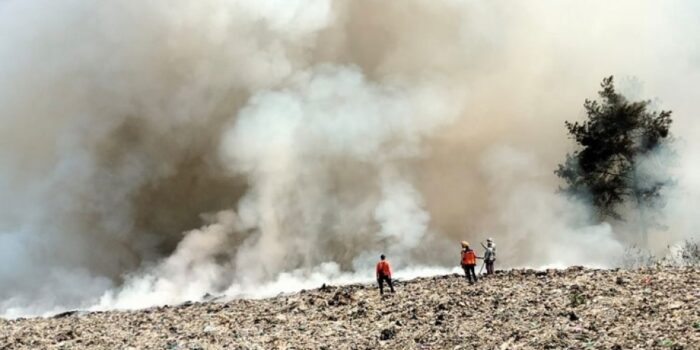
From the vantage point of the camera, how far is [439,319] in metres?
18.9

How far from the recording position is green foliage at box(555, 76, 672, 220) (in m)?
37.9

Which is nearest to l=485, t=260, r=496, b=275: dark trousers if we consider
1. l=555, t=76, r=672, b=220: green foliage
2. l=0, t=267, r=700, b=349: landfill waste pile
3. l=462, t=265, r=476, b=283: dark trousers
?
l=0, t=267, r=700, b=349: landfill waste pile

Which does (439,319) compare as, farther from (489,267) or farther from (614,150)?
(614,150)

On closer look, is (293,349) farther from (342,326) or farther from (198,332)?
(198,332)

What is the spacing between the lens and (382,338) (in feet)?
58.5

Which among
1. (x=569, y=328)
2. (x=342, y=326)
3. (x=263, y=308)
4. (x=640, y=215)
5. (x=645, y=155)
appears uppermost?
(x=645, y=155)

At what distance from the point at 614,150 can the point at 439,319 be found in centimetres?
2340

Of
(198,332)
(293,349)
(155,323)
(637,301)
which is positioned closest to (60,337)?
(155,323)

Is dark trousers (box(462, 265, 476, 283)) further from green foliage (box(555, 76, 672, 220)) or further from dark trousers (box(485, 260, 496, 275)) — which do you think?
green foliage (box(555, 76, 672, 220))

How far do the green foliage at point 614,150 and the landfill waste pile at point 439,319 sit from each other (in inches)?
497

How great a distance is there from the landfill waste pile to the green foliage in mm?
12630

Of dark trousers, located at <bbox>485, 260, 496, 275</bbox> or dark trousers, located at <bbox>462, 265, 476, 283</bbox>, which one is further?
dark trousers, located at <bbox>485, 260, 496, 275</bbox>

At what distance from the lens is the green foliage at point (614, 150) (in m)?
37.9

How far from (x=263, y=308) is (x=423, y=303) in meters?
7.39
